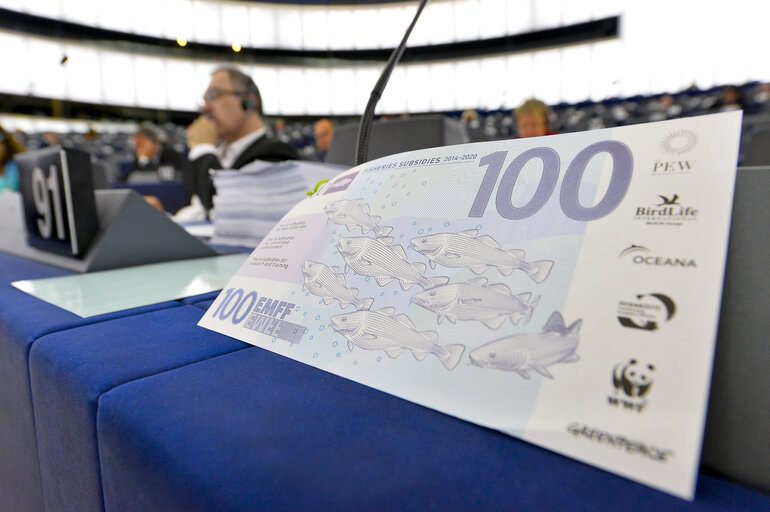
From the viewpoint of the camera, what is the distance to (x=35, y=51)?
785cm

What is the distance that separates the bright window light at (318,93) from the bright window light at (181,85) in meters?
2.54

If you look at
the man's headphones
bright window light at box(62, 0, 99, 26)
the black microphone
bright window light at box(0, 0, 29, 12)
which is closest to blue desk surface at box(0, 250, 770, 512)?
the black microphone

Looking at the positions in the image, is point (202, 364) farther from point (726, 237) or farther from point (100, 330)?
point (726, 237)

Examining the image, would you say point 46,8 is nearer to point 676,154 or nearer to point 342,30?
point 342,30

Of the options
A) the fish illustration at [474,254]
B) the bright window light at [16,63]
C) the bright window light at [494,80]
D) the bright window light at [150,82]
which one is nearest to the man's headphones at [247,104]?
the fish illustration at [474,254]

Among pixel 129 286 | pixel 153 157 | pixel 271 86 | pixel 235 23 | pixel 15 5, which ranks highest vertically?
pixel 235 23

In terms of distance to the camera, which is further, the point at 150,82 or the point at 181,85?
the point at 181,85

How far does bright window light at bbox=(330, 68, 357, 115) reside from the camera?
10.7 meters

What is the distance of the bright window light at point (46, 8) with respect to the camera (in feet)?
25.1

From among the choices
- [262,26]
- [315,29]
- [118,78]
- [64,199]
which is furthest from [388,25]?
[64,199]

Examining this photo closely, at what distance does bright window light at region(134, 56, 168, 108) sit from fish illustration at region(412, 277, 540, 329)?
10712mm

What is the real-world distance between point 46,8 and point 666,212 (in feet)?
35.7

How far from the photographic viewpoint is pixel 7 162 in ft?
6.23

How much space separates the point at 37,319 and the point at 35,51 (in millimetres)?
10371
